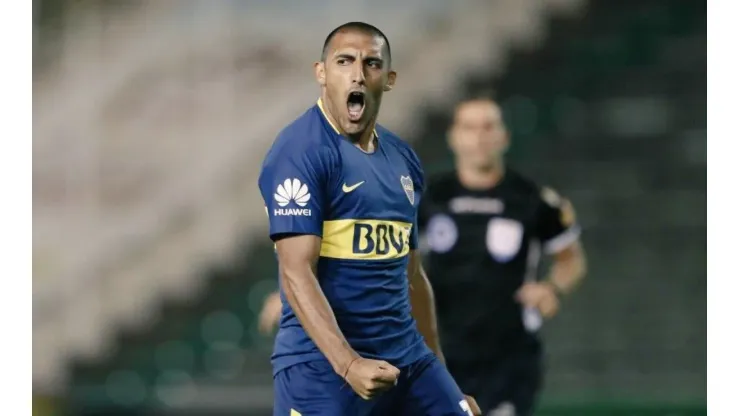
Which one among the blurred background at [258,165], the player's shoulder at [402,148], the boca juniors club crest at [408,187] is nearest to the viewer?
the boca juniors club crest at [408,187]

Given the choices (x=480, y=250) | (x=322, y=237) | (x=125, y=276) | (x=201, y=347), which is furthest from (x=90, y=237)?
(x=322, y=237)

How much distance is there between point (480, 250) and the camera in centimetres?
537

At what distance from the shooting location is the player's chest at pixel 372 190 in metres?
3.37

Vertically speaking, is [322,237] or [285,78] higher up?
[285,78]

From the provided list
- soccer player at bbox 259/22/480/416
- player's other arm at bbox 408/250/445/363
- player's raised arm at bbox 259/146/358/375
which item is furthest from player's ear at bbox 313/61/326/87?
player's other arm at bbox 408/250/445/363

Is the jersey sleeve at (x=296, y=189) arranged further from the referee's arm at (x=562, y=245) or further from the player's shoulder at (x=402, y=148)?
the referee's arm at (x=562, y=245)

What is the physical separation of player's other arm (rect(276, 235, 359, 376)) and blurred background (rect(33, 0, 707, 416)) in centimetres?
261

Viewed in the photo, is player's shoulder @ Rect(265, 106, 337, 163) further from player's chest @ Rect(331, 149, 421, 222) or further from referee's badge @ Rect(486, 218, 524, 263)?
referee's badge @ Rect(486, 218, 524, 263)

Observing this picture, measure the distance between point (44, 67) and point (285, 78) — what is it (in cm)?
126

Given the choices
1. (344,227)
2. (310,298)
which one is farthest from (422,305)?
(310,298)

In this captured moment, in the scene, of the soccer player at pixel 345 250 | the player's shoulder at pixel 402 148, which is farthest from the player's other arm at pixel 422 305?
the player's shoulder at pixel 402 148

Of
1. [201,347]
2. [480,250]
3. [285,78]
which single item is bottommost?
[201,347]

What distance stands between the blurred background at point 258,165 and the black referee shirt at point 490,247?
1.32 ft
